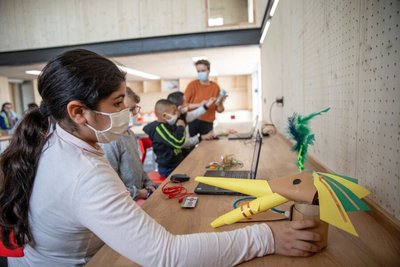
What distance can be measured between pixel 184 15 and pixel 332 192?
4.37 metres

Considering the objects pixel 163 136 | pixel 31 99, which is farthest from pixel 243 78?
pixel 163 136

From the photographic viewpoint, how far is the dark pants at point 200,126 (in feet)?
10.8

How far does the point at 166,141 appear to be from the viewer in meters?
2.22

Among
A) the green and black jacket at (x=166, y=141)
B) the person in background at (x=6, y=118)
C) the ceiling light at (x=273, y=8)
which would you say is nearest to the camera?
the green and black jacket at (x=166, y=141)

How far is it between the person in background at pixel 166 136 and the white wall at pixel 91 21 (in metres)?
2.44

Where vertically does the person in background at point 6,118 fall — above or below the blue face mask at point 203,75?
below

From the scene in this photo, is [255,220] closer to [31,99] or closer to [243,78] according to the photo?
[243,78]

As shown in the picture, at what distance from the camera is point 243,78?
9914 mm

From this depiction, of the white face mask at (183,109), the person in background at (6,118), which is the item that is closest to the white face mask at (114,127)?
the white face mask at (183,109)

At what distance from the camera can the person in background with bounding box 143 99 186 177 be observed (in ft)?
7.29

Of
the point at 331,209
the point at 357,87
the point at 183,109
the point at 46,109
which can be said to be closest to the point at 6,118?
the point at 183,109

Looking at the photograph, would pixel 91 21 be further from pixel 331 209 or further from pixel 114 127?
pixel 331 209

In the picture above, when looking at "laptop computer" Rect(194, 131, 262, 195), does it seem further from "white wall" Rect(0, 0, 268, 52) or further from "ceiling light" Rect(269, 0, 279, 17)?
"white wall" Rect(0, 0, 268, 52)

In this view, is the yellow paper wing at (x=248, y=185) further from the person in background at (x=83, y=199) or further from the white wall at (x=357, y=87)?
the white wall at (x=357, y=87)
